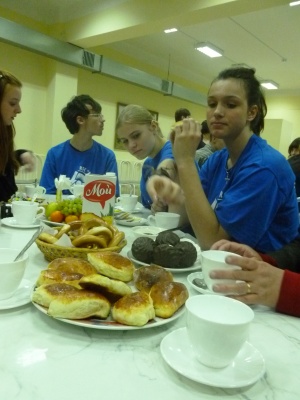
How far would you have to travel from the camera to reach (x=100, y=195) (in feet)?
3.76

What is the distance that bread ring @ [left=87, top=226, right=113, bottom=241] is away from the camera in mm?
913

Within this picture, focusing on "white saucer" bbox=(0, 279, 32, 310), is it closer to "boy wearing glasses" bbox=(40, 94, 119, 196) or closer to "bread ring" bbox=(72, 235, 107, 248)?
"bread ring" bbox=(72, 235, 107, 248)

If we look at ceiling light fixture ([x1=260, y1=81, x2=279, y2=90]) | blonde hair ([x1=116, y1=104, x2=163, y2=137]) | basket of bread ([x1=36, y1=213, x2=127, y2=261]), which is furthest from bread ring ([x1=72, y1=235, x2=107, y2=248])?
ceiling light fixture ([x1=260, y1=81, x2=279, y2=90])

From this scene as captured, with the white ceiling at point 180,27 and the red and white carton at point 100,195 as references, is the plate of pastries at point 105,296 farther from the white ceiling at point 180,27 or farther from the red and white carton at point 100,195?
the white ceiling at point 180,27

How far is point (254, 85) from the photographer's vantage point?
1313mm

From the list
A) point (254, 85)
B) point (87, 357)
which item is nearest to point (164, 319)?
point (87, 357)

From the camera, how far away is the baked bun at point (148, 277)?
682mm

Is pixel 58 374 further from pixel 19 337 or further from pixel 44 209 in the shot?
pixel 44 209

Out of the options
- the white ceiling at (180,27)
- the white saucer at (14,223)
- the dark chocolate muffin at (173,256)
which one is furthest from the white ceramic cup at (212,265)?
the white ceiling at (180,27)

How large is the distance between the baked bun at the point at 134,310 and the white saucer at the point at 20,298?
190mm

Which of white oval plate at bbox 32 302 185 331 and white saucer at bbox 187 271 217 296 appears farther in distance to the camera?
white saucer at bbox 187 271 217 296

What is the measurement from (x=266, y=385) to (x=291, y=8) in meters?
4.14

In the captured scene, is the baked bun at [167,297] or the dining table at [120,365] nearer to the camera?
the dining table at [120,365]

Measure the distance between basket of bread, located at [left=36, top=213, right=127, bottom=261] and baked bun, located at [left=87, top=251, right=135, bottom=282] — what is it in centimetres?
15
